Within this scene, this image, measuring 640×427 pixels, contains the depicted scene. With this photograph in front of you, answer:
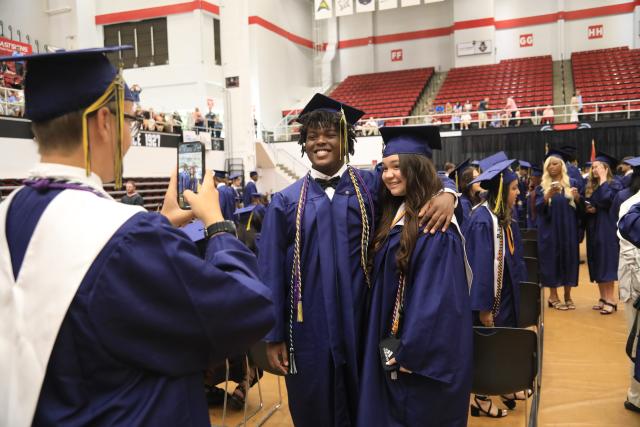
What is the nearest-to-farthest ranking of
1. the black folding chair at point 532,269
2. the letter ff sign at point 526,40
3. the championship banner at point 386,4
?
1. the black folding chair at point 532,269
2. the championship banner at point 386,4
3. the letter ff sign at point 526,40

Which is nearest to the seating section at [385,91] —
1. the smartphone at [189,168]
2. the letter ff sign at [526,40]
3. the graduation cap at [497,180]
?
the letter ff sign at [526,40]

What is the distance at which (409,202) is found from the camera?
232 cm

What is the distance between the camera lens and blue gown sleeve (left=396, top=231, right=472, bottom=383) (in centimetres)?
209

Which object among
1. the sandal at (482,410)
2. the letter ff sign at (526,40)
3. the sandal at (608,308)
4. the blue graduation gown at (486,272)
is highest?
the letter ff sign at (526,40)

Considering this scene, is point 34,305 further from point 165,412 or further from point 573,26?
point 573,26

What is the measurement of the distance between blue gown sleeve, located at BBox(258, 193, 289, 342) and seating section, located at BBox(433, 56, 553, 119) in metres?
16.7

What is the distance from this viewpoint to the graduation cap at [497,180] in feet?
12.2

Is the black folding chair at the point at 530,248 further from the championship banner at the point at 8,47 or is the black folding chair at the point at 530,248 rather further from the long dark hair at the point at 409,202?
the championship banner at the point at 8,47

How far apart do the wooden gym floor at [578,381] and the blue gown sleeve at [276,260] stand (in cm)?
151

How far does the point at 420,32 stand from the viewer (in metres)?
22.9

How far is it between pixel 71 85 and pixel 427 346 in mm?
1627

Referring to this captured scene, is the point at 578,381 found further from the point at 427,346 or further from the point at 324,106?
the point at 324,106

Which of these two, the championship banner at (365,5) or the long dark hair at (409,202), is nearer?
the long dark hair at (409,202)

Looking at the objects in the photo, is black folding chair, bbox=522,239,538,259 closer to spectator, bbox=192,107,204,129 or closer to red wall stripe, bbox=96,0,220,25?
spectator, bbox=192,107,204,129
